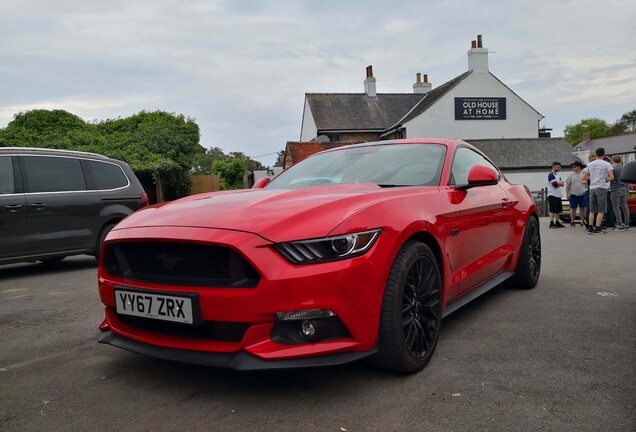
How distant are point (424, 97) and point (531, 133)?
9.20 m

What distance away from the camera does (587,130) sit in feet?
335

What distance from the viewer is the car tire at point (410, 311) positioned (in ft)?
8.52

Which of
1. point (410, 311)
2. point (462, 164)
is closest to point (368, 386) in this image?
point (410, 311)

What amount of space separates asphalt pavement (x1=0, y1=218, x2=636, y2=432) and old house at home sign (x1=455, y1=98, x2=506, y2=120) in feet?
117

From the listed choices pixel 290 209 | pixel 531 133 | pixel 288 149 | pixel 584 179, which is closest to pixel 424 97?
pixel 531 133

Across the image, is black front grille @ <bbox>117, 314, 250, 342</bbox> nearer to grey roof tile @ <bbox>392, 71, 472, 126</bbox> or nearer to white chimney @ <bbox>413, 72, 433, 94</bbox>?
grey roof tile @ <bbox>392, 71, 472, 126</bbox>

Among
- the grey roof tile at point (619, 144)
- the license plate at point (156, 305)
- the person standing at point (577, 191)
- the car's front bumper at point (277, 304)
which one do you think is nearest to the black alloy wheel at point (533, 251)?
the car's front bumper at point (277, 304)

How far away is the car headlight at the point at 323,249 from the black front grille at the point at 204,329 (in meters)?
0.39

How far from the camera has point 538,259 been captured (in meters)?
5.23

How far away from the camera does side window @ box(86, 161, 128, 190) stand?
292 inches

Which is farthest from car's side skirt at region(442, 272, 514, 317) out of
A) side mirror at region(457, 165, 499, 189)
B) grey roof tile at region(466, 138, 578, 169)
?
grey roof tile at region(466, 138, 578, 169)

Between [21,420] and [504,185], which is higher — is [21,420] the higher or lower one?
the lower one

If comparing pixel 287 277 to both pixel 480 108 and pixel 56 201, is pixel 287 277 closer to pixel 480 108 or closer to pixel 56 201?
pixel 56 201

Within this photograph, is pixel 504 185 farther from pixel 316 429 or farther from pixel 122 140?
pixel 122 140
